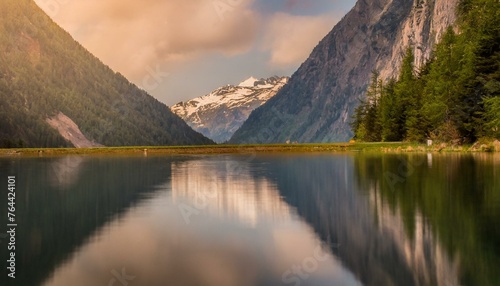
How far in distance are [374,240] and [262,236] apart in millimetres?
4503

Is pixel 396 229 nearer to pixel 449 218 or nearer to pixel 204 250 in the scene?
pixel 449 218

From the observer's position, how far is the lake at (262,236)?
16.4m

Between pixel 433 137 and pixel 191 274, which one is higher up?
pixel 433 137

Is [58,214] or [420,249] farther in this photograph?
[58,214]

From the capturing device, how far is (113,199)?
1421 inches

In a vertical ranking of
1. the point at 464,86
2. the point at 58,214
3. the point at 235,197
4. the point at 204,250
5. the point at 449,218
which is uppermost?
the point at 464,86

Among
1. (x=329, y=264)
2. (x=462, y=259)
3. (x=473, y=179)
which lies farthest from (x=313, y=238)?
(x=473, y=179)

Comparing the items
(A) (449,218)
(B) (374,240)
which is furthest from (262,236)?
(A) (449,218)

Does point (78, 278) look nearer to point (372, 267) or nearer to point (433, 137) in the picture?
point (372, 267)

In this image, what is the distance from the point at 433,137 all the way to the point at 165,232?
311ft

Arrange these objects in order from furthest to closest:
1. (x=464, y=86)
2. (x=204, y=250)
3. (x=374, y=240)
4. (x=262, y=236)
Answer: (x=464, y=86), (x=262, y=236), (x=374, y=240), (x=204, y=250)

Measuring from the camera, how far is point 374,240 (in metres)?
21.0

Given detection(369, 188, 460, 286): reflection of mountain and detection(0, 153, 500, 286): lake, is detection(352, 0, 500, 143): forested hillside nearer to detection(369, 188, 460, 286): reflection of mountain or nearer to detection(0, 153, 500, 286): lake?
detection(0, 153, 500, 286): lake

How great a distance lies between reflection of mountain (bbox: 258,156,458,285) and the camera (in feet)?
53.0
